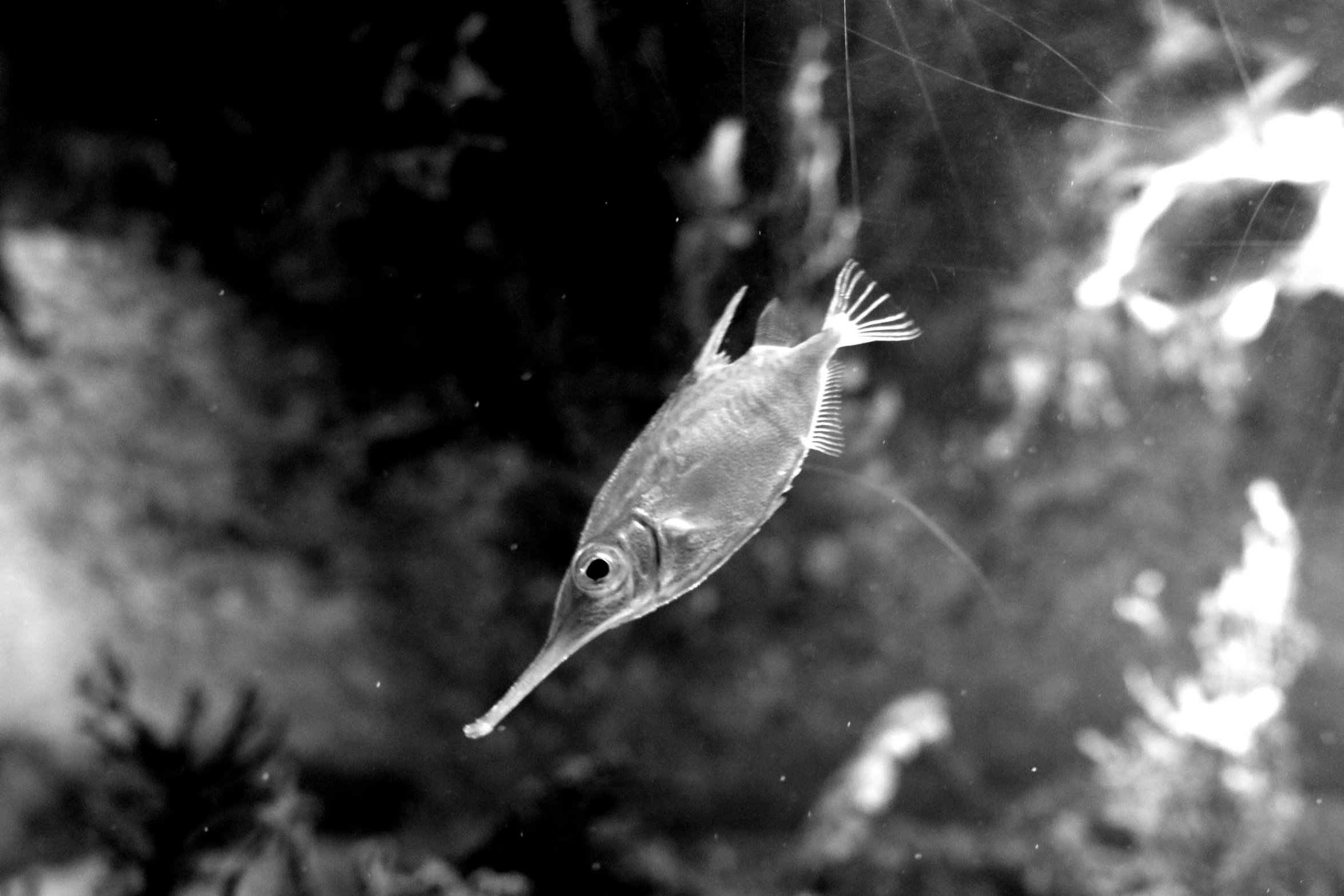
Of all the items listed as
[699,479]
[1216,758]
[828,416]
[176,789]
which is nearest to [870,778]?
[1216,758]

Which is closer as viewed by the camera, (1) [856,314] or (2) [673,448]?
(2) [673,448]

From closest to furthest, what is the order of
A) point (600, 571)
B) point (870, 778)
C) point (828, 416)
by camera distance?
point (600, 571) → point (828, 416) → point (870, 778)

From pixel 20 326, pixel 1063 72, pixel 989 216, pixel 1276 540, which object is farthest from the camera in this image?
pixel 1276 540

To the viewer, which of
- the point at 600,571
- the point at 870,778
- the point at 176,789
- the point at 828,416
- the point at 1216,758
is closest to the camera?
the point at 600,571

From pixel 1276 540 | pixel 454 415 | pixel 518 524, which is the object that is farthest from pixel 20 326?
pixel 1276 540

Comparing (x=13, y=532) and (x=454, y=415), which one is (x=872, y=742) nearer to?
(x=454, y=415)

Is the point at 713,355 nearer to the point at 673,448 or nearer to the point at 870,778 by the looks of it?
the point at 673,448

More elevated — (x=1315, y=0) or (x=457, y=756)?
(x=1315, y=0)
